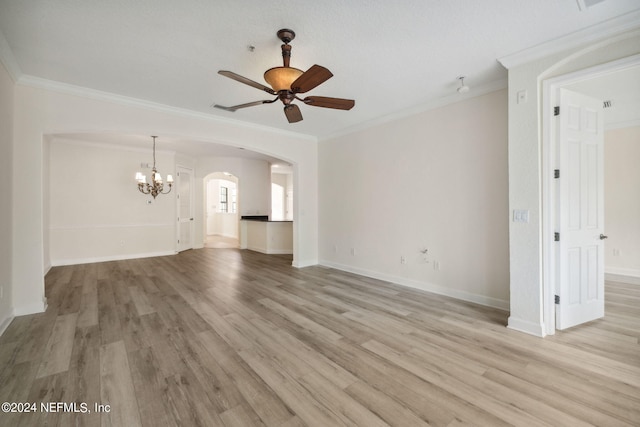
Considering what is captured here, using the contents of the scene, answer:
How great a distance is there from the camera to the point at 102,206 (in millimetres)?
6484

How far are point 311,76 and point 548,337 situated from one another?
3331 mm

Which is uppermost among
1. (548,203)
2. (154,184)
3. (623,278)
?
Result: (154,184)

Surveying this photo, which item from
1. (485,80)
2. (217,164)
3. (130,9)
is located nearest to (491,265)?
(485,80)

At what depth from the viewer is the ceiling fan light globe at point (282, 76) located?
7.80ft

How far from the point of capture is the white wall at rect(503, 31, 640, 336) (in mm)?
2664

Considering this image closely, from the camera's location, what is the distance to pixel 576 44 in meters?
2.44

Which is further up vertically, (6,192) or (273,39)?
(273,39)

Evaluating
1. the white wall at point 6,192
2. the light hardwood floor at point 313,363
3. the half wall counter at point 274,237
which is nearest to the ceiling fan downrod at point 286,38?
the light hardwood floor at point 313,363

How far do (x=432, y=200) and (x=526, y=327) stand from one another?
6.35 ft

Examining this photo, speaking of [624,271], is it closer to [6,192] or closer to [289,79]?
[289,79]

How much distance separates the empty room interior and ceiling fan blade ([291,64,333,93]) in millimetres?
21


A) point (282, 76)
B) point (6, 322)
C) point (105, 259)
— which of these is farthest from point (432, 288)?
point (105, 259)

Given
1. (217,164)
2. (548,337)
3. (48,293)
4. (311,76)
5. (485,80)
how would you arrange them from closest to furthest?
(311,76) < (548,337) < (485,80) < (48,293) < (217,164)

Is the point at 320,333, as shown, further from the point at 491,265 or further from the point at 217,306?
the point at 491,265
